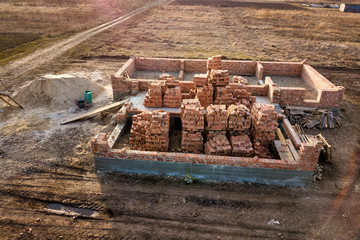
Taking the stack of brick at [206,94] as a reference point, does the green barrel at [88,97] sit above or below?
below

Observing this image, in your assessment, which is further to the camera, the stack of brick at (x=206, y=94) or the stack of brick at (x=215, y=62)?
the stack of brick at (x=215, y=62)

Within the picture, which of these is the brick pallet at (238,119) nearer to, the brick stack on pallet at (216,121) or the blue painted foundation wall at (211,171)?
the brick stack on pallet at (216,121)

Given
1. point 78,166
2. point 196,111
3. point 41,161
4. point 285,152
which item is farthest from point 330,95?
point 41,161

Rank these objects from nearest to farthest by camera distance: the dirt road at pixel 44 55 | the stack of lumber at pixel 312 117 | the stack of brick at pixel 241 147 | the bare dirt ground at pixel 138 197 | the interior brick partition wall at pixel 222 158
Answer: the bare dirt ground at pixel 138 197 → the interior brick partition wall at pixel 222 158 → the stack of brick at pixel 241 147 → the stack of lumber at pixel 312 117 → the dirt road at pixel 44 55

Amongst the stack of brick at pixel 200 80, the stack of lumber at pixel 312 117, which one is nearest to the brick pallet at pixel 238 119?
the stack of brick at pixel 200 80

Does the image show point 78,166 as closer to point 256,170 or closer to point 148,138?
point 148,138

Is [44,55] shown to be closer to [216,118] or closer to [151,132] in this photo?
[151,132]

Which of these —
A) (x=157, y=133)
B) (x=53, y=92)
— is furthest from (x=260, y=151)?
(x=53, y=92)
